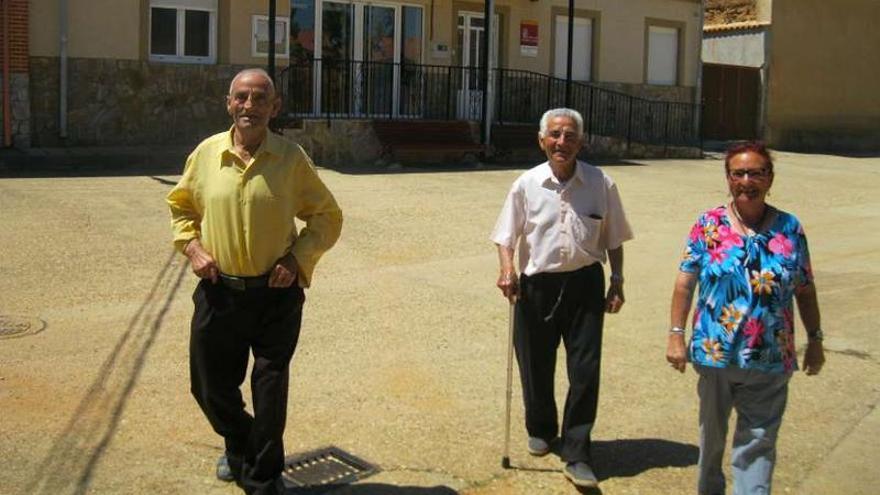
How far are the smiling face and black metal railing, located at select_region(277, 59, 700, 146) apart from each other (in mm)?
15126

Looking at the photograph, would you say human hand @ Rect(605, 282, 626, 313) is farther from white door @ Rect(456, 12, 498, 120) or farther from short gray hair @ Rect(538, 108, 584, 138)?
white door @ Rect(456, 12, 498, 120)

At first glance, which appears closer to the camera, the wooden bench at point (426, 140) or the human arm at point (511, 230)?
the human arm at point (511, 230)

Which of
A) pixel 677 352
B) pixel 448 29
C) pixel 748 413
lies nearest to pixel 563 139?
pixel 677 352

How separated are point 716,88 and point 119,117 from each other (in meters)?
16.3

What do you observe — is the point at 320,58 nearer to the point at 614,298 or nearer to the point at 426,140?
the point at 426,140

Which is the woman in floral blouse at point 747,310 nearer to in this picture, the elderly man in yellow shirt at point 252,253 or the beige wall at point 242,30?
the elderly man in yellow shirt at point 252,253

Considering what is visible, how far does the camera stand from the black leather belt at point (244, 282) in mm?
4371

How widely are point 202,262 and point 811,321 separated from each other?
2437 mm

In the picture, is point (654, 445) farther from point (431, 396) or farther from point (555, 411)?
point (431, 396)

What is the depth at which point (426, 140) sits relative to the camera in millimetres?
19688

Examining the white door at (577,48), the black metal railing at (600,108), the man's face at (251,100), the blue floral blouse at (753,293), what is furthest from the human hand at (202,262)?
the white door at (577,48)

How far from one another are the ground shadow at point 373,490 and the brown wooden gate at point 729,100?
24810 millimetres

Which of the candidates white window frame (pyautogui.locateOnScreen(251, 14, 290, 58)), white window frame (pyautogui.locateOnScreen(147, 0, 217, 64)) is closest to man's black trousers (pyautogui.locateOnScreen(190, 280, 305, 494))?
white window frame (pyautogui.locateOnScreen(147, 0, 217, 64))

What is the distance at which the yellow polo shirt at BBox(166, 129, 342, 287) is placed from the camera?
434 cm
